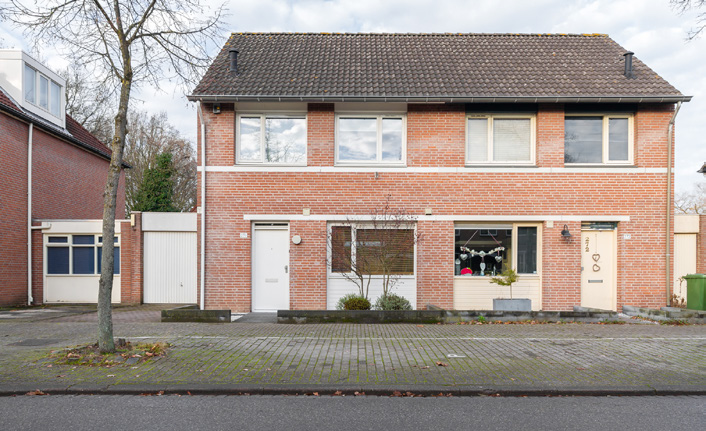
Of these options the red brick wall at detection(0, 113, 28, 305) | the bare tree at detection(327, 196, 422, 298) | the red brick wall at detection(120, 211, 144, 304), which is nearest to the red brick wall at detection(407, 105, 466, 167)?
the bare tree at detection(327, 196, 422, 298)

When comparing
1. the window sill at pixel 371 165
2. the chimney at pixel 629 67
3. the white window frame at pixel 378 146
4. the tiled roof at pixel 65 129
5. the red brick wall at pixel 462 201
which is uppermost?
the chimney at pixel 629 67

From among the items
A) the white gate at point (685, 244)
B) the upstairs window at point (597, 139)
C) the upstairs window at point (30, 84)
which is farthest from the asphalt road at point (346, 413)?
the upstairs window at point (30, 84)

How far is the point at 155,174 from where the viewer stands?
95.6 feet

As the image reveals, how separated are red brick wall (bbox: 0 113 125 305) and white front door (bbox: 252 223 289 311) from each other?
7.97 m

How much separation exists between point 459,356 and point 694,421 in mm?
3015

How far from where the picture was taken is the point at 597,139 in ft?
41.2

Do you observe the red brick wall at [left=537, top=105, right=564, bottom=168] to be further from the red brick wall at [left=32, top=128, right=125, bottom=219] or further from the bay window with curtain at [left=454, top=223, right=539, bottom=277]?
the red brick wall at [left=32, top=128, right=125, bottom=219]

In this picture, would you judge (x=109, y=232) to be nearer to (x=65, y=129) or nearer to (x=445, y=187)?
(x=445, y=187)

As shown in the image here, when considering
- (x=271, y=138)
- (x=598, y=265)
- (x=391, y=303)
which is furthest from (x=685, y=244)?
(x=271, y=138)

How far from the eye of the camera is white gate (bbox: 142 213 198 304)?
47.2 ft

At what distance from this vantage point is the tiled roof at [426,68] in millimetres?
12156

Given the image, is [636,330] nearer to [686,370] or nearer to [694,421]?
[686,370]

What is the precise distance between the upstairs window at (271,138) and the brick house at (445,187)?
29mm

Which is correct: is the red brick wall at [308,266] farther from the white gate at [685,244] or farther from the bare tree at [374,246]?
the white gate at [685,244]
